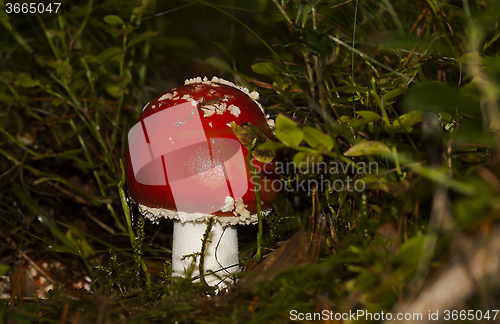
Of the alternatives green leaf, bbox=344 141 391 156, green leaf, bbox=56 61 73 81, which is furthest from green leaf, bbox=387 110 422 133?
green leaf, bbox=56 61 73 81

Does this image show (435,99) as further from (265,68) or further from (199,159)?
(265,68)

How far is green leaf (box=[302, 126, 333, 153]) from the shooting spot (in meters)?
1.11

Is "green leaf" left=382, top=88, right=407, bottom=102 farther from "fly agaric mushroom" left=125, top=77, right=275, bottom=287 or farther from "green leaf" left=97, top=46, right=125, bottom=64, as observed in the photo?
"green leaf" left=97, top=46, right=125, bottom=64

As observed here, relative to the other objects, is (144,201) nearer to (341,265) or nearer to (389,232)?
(341,265)

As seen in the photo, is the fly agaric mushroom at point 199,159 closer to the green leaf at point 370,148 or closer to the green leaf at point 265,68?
the green leaf at point 265,68

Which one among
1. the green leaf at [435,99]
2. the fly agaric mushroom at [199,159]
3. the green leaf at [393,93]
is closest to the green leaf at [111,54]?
the fly agaric mushroom at [199,159]

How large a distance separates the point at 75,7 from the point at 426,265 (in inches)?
105

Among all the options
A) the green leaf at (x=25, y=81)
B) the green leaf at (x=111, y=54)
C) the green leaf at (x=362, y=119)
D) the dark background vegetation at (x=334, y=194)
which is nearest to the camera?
the dark background vegetation at (x=334, y=194)

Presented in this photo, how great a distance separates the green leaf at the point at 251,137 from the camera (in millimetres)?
1415

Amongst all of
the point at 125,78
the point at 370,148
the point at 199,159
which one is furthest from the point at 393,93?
the point at 125,78

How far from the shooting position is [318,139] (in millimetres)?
1130

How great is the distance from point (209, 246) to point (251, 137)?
0.59 metres

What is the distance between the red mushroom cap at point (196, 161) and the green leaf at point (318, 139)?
0.40m

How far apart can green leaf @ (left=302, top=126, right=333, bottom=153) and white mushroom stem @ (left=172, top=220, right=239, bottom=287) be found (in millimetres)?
701
